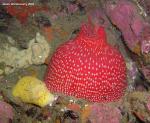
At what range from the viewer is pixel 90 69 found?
345cm

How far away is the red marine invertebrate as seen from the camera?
3449 mm

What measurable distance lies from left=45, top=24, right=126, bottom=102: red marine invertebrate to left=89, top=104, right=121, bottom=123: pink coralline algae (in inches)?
8.1

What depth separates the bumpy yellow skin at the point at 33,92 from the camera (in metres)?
3.44

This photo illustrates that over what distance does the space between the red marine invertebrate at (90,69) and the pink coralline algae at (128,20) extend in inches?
12.3

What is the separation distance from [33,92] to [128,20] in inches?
57.5

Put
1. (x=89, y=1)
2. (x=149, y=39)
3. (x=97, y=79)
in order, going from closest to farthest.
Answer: (x=149, y=39) < (x=97, y=79) < (x=89, y=1)

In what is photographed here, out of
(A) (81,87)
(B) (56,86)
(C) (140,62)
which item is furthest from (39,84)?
(C) (140,62)

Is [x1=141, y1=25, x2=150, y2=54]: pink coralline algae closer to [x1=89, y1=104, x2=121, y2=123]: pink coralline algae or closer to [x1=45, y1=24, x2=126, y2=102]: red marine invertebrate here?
[x1=45, y1=24, x2=126, y2=102]: red marine invertebrate

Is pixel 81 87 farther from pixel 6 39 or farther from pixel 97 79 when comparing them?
pixel 6 39

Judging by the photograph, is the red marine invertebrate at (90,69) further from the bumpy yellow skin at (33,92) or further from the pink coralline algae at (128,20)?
the pink coralline algae at (128,20)

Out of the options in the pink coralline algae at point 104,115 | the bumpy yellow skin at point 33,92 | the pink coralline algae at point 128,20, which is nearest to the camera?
the pink coralline algae at point 104,115

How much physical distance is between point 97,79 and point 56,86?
49 cm

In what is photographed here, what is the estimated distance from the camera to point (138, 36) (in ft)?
11.6

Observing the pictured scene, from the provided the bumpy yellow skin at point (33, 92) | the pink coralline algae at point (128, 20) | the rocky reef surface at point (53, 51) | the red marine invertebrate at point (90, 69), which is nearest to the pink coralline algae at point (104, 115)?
the rocky reef surface at point (53, 51)
